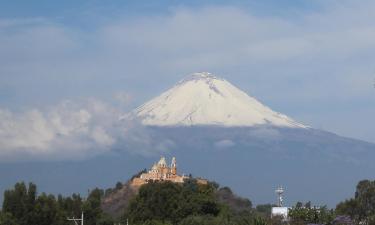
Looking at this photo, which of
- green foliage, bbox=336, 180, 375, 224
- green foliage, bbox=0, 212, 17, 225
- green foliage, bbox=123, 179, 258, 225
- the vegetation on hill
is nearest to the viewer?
green foliage, bbox=0, 212, 17, 225

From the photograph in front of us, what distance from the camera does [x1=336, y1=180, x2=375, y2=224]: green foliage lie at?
67.0 metres

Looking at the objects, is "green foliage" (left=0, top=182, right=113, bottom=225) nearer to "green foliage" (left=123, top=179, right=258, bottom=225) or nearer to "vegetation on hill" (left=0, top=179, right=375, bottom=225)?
"vegetation on hill" (left=0, top=179, right=375, bottom=225)

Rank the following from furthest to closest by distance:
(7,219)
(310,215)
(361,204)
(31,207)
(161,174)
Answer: (161,174) → (361,204) → (31,207) → (310,215) → (7,219)

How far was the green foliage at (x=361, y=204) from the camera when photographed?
6700 centimetres

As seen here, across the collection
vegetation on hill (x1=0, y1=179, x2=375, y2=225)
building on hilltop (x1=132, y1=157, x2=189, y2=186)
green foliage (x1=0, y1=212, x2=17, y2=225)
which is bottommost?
green foliage (x1=0, y1=212, x2=17, y2=225)

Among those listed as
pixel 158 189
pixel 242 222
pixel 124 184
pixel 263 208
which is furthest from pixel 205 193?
pixel 263 208

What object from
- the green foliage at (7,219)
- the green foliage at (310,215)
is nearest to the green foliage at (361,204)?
the green foliage at (310,215)

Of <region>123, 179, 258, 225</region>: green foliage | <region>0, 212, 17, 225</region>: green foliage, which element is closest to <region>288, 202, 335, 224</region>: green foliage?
<region>123, 179, 258, 225</region>: green foliage

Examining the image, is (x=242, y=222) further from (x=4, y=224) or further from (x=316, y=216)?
(x=4, y=224)

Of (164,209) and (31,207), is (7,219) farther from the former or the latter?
(164,209)

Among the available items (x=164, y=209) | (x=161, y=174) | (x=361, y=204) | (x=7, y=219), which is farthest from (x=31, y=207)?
(x=161, y=174)

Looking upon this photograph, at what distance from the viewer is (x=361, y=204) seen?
69.2m

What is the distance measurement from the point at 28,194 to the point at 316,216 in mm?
17087

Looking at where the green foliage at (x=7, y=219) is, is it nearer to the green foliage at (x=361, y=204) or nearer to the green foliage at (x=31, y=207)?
the green foliage at (x=31, y=207)
